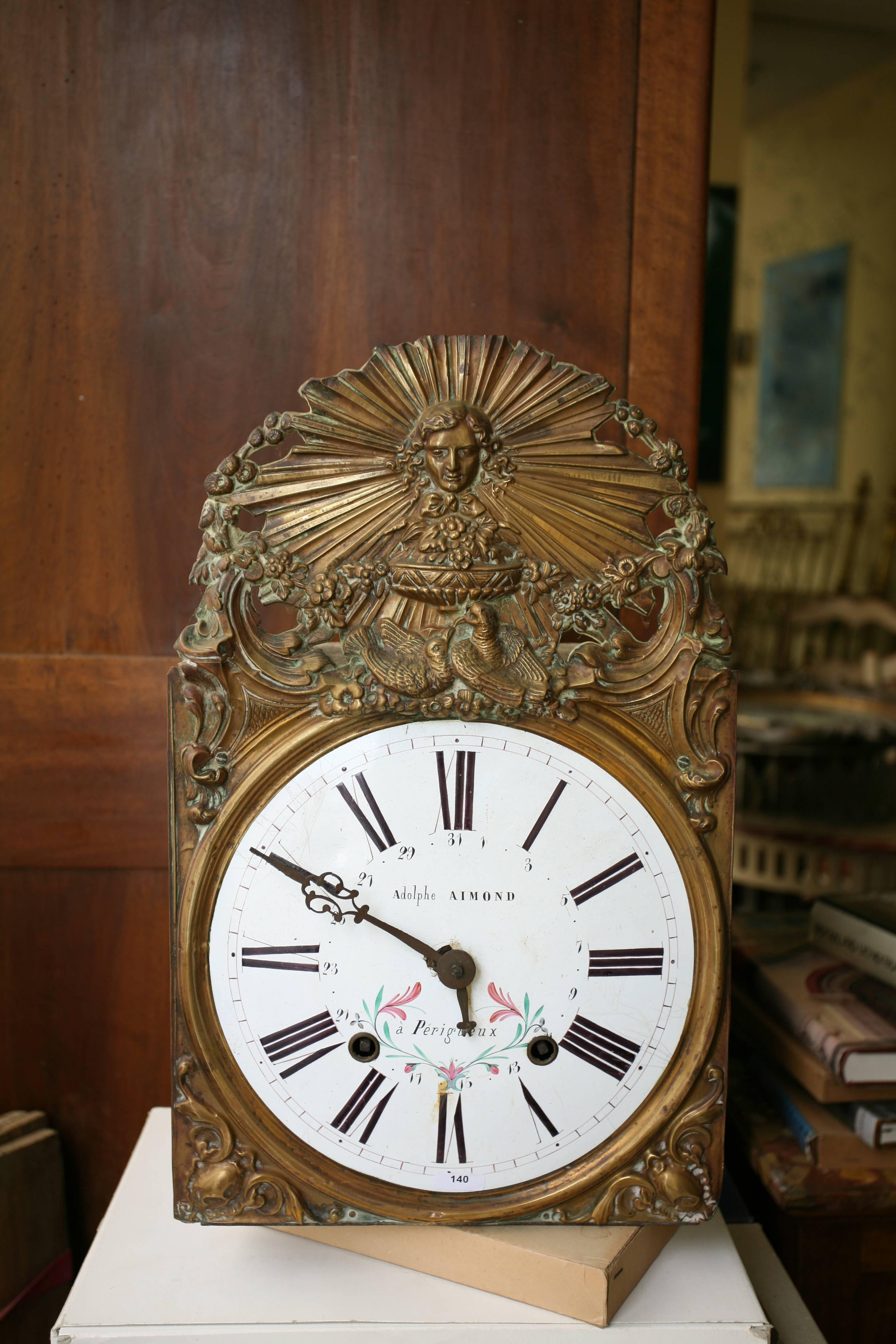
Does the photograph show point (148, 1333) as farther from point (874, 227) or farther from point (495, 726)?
point (874, 227)

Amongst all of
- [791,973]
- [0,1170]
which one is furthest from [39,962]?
[791,973]

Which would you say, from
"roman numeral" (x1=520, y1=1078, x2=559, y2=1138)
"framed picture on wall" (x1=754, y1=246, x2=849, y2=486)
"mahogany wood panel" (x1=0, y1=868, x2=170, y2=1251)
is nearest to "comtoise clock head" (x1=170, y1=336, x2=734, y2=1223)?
"roman numeral" (x1=520, y1=1078, x2=559, y2=1138)

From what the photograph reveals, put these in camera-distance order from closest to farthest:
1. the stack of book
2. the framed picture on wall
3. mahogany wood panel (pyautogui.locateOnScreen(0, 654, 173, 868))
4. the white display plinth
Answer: the white display plinth → the stack of book → mahogany wood panel (pyautogui.locateOnScreen(0, 654, 173, 868)) → the framed picture on wall

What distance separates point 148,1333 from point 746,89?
203 inches

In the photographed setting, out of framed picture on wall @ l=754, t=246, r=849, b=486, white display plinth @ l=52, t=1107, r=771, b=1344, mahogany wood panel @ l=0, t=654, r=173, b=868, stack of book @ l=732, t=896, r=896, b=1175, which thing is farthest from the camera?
framed picture on wall @ l=754, t=246, r=849, b=486

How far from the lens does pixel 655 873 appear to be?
2.68ft

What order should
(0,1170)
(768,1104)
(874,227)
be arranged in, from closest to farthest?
(0,1170) → (768,1104) → (874,227)

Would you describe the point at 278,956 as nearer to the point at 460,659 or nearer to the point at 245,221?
the point at 460,659

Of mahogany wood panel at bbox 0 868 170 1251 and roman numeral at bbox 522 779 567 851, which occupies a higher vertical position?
roman numeral at bbox 522 779 567 851

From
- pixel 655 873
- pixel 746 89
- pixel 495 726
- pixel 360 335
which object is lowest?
pixel 655 873

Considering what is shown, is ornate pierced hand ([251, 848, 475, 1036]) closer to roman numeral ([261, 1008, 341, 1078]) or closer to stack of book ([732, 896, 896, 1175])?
roman numeral ([261, 1008, 341, 1078])

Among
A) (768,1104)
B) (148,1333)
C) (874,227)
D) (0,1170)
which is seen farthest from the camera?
(874,227)

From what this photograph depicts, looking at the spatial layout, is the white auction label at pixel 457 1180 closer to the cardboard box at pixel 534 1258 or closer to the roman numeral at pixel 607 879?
the cardboard box at pixel 534 1258

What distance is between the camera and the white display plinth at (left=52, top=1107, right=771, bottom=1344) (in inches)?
30.4
